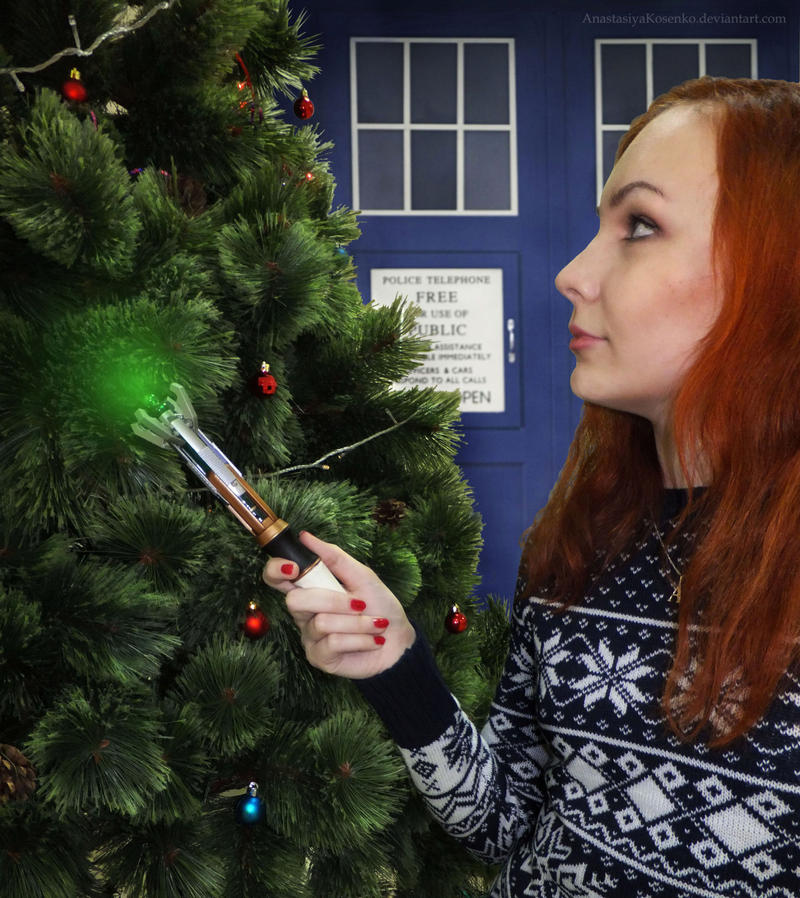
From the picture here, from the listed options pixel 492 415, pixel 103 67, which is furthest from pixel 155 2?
pixel 492 415

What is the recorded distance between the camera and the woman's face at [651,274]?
2.19 feet

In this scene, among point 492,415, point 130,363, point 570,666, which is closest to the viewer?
point 130,363

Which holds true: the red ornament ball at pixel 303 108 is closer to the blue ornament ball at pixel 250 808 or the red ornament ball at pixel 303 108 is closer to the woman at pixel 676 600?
the woman at pixel 676 600

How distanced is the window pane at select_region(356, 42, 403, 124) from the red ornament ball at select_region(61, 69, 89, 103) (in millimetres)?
2271

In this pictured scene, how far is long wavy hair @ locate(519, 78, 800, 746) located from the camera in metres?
0.63

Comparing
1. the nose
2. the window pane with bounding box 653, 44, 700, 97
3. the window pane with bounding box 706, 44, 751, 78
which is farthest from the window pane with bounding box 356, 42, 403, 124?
the nose

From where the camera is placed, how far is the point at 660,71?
9.48ft

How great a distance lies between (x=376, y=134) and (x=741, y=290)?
2411 mm

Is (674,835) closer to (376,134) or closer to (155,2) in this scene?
(155,2)

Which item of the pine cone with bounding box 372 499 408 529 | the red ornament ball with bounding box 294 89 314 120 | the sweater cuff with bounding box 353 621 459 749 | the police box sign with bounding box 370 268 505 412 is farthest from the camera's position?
the police box sign with bounding box 370 268 505 412

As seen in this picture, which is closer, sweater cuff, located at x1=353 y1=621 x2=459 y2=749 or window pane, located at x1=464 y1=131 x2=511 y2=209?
sweater cuff, located at x1=353 y1=621 x2=459 y2=749

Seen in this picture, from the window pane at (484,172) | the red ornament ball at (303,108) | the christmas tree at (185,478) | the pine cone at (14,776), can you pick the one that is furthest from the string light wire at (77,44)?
the window pane at (484,172)

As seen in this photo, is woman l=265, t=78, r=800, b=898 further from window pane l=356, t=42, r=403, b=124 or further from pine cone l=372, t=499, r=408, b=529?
window pane l=356, t=42, r=403, b=124

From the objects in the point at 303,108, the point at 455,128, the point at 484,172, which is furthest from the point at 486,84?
the point at 303,108
